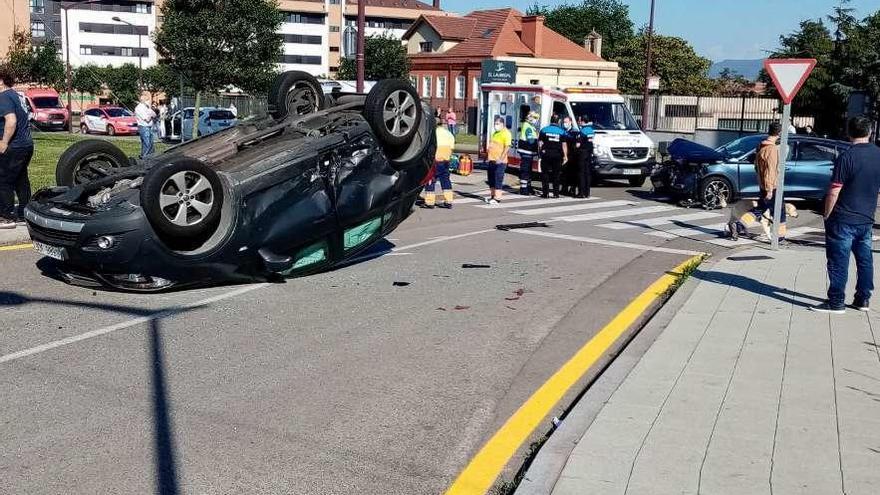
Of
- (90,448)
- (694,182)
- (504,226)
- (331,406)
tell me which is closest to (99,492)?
(90,448)

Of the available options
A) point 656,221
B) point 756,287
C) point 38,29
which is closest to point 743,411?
point 756,287

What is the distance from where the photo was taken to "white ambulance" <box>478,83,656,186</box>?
67.2 ft

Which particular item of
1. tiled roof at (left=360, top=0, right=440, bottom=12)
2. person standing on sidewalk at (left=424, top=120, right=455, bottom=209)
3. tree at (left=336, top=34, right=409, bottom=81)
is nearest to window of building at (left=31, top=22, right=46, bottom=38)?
tiled roof at (left=360, top=0, right=440, bottom=12)

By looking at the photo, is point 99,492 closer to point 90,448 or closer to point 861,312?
point 90,448

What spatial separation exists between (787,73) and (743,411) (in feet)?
24.7

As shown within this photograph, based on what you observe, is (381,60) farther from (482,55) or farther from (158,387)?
(158,387)

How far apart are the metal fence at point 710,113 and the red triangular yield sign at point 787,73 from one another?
21.8m

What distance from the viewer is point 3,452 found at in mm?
4648

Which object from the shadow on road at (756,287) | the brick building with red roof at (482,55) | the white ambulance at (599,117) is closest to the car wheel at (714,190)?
the white ambulance at (599,117)

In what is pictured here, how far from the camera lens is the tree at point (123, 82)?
6825 centimetres

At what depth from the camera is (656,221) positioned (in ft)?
49.7

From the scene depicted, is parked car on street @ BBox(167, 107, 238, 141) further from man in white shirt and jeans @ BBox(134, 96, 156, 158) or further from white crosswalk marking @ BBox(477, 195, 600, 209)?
white crosswalk marking @ BBox(477, 195, 600, 209)

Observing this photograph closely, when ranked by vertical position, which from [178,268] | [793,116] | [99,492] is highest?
[793,116]

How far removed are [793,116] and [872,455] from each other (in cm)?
3142
